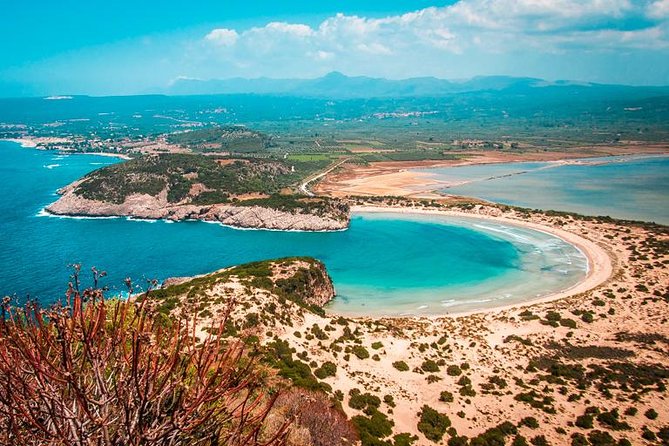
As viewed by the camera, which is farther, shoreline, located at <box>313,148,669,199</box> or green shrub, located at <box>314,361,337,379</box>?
shoreline, located at <box>313,148,669,199</box>

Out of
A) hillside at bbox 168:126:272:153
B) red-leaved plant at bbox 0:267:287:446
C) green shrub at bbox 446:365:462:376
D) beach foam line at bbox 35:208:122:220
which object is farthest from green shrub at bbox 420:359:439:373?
hillside at bbox 168:126:272:153

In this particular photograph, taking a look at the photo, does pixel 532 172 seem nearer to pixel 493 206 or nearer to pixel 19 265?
pixel 493 206

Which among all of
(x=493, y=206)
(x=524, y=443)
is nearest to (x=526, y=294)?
(x=524, y=443)

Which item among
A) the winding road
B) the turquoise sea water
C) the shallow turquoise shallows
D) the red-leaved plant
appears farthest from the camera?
the winding road

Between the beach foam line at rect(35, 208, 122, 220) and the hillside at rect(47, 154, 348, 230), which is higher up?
the hillside at rect(47, 154, 348, 230)

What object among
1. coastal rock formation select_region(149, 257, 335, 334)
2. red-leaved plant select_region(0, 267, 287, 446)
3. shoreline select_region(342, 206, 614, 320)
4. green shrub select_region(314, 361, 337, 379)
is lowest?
shoreline select_region(342, 206, 614, 320)

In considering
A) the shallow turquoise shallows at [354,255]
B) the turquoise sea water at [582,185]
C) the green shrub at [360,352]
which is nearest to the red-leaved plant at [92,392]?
the green shrub at [360,352]

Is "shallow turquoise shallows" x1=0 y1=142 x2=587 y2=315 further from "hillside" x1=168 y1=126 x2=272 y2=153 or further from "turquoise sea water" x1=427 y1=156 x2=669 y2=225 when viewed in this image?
"hillside" x1=168 y1=126 x2=272 y2=153
